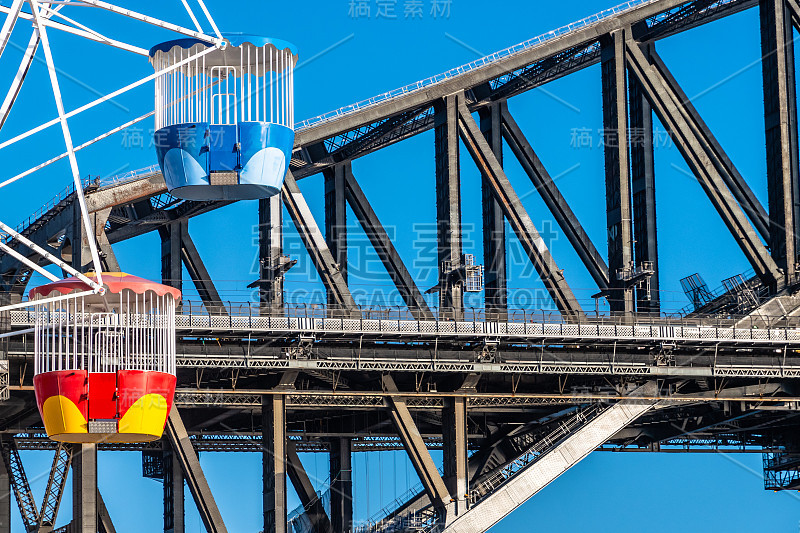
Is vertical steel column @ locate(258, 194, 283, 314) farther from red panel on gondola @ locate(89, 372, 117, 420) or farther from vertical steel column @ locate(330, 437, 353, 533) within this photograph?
red panel on gondola @ locate(89, 372, 117, 420)

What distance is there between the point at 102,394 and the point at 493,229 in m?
56.6

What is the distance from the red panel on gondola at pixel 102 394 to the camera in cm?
4612

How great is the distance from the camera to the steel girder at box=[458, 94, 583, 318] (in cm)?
8769

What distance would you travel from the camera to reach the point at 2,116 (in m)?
33.9

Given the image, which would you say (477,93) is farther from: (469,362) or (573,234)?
(469,362)

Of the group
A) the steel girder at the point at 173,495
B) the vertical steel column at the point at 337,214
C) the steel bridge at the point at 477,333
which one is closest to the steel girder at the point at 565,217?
the steel bridge at the point at 477,333

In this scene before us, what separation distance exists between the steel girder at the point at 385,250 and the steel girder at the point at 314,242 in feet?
22.1

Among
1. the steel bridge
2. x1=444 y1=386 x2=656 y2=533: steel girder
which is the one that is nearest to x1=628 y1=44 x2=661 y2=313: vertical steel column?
the steel bridge

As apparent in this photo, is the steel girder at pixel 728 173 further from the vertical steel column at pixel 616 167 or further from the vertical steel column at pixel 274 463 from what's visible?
the vertical steel column at pixel 274 463

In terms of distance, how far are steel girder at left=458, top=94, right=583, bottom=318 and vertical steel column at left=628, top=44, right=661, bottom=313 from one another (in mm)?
6874

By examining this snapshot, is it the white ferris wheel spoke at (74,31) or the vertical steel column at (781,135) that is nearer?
the white ferris wheel spoke at (74,31)

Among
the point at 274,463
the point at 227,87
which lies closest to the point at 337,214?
the point at 274,463

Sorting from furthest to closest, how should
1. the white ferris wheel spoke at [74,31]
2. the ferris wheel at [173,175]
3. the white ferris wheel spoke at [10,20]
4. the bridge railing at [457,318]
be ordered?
the bridge railing at [457,318], the ferris wheel at [173,175], the white ferris wheel spoke at [74,31], the white ferris wheel spoke at [10,20]

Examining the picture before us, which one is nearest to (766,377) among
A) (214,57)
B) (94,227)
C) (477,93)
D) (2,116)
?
(477,93)
